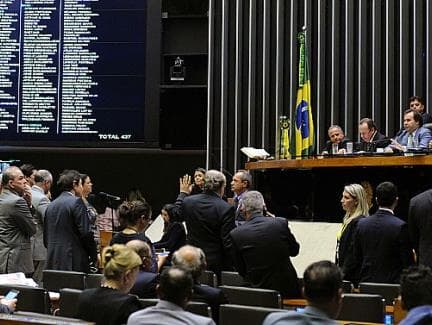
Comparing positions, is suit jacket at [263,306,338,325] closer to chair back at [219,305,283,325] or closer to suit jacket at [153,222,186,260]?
chair back at [219,305,283,325]

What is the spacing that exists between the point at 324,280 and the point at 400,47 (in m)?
7.79

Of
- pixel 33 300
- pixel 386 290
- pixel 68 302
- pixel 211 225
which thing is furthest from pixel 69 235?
pixel 386 290

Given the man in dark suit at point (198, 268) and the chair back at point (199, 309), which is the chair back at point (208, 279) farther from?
the chair back at point (199, 309)

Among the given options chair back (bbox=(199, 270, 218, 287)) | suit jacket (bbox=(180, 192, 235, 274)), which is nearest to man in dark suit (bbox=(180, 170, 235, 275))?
suit jacket (bbox=(180, 192, 235, 274))

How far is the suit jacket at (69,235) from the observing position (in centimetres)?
630

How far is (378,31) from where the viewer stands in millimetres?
10180

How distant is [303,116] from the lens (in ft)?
30.6

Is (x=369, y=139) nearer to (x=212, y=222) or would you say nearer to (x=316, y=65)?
(x=316, y=65)

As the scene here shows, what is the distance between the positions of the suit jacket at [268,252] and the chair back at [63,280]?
1.06m

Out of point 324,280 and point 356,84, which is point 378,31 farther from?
point 324,280

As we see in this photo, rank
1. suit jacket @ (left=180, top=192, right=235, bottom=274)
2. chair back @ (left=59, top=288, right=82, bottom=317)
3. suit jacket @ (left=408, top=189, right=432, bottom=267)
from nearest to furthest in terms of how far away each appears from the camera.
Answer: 1. chair back @ (left=59, top=288, right=82, bottom=317)
2. suit jacket @ (left=408, top=189, right=432, bottom=267)
3. suit jacket @ (left=180, top=192, right=235, bottom=274)

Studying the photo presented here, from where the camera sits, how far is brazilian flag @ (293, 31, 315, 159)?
29.9 feet

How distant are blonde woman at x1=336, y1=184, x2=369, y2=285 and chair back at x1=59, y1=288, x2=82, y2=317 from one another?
1.83 m

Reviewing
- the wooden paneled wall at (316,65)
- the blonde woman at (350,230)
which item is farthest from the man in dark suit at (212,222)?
the wooden paneled wall at (316,65)
